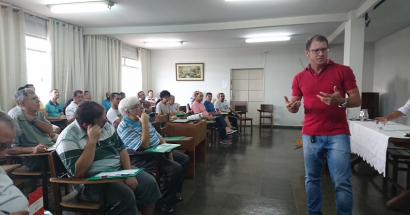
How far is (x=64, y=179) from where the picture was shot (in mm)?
1633

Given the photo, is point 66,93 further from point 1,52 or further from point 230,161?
point 230,161

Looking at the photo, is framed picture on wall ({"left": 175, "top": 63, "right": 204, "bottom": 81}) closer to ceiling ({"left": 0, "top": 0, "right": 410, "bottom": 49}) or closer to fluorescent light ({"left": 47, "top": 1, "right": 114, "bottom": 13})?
ceiling ({"left": 0, "top": 0, "right": 410, "bottom": 49})

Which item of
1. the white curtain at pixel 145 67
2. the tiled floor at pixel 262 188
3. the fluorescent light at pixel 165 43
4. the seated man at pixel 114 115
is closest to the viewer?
the tiled floor at pixel 262 188

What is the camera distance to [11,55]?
4531 mm

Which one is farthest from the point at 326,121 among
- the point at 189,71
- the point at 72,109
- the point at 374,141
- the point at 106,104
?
the point at 189,71

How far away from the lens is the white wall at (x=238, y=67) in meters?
8.42

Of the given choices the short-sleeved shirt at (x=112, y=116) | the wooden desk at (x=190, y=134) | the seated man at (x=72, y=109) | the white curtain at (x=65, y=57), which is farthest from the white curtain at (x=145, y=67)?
the wooden desk at (x=190, y=134)

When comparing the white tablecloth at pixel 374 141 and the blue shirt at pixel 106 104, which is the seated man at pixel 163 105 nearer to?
the blue shirt at pixel 106 104

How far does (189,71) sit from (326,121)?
25.8 ft

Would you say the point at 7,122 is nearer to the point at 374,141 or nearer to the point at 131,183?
the point at 131,183

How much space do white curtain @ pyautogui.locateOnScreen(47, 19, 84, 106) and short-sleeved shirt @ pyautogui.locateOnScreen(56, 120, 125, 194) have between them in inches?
169

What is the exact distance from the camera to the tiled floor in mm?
2547

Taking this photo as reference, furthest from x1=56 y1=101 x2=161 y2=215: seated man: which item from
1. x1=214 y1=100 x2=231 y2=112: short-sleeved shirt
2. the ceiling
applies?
x1=214 y1=100 x2=231 y2=112: short-sleeved shirt


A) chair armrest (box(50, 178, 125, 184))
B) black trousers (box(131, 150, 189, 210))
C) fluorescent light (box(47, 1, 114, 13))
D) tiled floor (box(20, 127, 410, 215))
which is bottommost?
tiled floor (box(20, 127, 410, 215))
